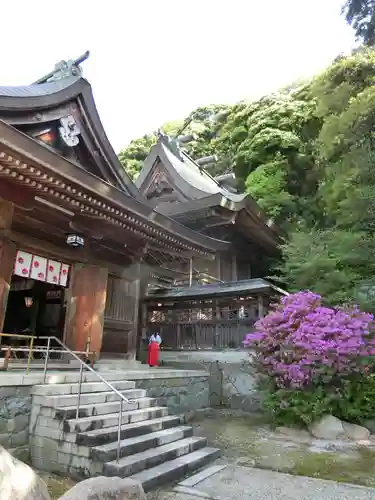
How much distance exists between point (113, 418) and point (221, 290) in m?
6.43

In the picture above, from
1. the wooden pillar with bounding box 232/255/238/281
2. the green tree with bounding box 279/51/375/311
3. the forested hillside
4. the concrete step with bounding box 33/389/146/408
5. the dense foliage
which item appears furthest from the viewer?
the wooden pillar with bounding box 232/255/238/281

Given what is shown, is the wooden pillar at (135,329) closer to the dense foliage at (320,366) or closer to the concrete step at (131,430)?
the dense foliage at (320,366)

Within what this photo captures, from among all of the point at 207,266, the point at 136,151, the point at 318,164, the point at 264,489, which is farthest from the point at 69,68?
the point at 136,151

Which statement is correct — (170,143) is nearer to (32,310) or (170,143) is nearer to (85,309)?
(32,310)

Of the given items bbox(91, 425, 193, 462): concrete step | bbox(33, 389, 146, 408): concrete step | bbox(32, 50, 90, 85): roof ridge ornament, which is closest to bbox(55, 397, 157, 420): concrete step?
bbox(33, 389, 146, 408): concrete step

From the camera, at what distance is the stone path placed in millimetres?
4383

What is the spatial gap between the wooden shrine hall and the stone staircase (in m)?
5.22

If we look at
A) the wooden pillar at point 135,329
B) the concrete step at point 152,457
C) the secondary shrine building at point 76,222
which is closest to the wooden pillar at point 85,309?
the secondary shrine building at point 76,222

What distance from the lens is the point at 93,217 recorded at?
8.62 meters

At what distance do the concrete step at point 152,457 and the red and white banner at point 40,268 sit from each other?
481 centimetres

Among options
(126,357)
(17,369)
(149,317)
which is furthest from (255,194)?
(17,369)

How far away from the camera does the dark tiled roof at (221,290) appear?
11016 millimetres

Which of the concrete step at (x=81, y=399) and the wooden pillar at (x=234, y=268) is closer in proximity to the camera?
the concrete step at (x=81, y=399)

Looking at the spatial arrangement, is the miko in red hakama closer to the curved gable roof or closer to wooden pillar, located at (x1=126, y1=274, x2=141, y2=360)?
wooden pillar, located at (x1=126, y1=274, x2=141, y2=360)
